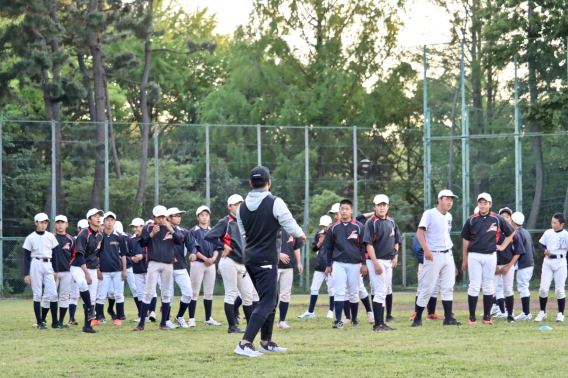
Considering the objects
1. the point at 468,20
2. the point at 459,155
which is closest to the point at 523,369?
the point at 459,155

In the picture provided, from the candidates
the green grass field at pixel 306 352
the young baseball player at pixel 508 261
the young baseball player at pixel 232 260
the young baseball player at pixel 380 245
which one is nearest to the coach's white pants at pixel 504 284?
the young baseball player at pixel 508 261

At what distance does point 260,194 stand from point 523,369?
345 cm

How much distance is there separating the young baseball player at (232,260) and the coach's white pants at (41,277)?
12.7 feet

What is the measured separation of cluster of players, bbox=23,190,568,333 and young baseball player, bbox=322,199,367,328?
17mm

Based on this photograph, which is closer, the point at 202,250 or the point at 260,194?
the point at 260,194

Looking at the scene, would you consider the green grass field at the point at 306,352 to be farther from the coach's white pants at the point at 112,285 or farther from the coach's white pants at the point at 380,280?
the coach's white pants at the point at 112,285

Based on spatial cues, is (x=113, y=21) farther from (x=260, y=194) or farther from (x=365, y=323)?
(x=260, y=194)

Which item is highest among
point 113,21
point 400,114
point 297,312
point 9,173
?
point 113,21

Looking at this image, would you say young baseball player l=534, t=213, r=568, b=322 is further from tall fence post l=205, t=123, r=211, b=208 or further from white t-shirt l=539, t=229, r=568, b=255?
tall fence post l=205, t=123, r=211, b=208

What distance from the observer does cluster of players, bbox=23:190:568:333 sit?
12.6m

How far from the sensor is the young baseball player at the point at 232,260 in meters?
11.7

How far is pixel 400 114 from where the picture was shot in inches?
1598

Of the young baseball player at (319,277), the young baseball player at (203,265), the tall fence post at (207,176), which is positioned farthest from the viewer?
the tall fence post at (207,176)

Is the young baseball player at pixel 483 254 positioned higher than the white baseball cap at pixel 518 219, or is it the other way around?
the white baseball cap at pixel 518 219
